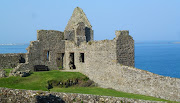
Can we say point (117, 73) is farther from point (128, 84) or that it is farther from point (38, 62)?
point (38, 62)

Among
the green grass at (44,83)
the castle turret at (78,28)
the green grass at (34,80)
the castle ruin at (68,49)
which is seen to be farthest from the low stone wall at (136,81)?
the castle turret at (78,28)

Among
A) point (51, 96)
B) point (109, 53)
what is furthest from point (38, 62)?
point (51, 96)

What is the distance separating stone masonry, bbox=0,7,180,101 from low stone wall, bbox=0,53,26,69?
4.81 feet

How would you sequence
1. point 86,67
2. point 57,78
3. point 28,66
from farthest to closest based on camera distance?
point 28,66
point 86,67
point 57,78

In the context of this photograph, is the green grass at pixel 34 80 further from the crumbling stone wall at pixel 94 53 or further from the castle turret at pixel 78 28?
the castle turret at pixel 78 28

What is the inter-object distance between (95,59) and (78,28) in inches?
298

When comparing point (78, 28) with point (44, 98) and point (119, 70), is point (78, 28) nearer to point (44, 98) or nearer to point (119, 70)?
point (119, 70)

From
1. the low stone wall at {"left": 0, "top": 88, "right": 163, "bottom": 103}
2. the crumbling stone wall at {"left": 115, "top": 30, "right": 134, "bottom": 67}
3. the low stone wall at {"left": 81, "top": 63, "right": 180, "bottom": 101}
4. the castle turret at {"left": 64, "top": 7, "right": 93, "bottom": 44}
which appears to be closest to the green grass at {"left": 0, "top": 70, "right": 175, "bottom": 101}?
the low stone wall at {"left": 81, "top": 63, "right": 180, "bottom": 101}

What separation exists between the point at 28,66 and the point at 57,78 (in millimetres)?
6165

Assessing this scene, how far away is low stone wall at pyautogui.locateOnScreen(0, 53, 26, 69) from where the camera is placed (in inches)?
1244

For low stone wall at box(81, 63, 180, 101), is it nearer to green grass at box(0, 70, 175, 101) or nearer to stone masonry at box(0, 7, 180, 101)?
stone masonry at box(0, 7, 180, 101)

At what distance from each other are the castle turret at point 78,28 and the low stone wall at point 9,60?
6.28 m

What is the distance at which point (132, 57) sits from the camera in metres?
25.5

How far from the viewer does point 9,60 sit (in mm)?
31938
